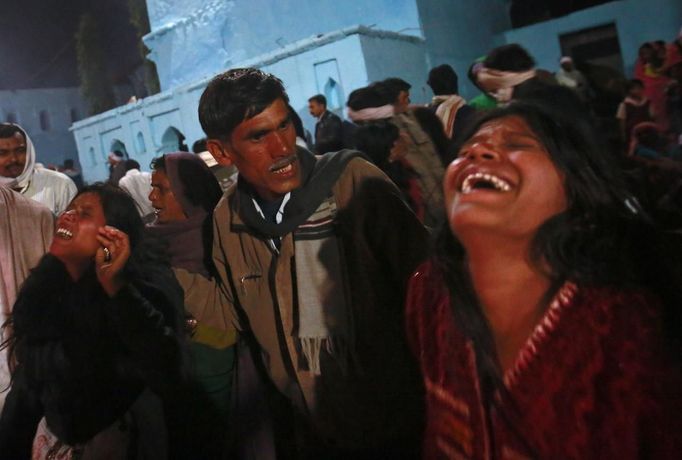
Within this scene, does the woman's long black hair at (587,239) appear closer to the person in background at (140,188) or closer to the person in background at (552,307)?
the person in background at (552,307)

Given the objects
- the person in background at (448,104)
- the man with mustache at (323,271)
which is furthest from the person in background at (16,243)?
the person in background at (448,104)

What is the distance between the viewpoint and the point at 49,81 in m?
36.8

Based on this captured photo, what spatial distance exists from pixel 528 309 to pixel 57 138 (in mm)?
40145

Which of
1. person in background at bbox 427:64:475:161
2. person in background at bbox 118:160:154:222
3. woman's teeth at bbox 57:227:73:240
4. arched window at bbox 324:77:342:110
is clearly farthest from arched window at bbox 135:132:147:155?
woman's teeth at bbox 57:227:73:240

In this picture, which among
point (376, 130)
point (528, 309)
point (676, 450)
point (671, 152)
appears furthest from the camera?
point (671, 152)

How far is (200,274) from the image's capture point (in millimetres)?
2850

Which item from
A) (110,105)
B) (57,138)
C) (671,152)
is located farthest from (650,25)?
(57,138)

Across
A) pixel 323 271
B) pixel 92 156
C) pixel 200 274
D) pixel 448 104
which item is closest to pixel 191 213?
pixel 200 274

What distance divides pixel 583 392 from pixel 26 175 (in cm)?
432

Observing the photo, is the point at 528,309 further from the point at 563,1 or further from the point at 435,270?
the point at 563,1

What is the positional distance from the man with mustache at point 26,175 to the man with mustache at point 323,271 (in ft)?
8.53

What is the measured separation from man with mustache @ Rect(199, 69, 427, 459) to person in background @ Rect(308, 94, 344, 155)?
9.90 ft

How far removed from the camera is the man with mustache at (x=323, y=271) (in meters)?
2.26

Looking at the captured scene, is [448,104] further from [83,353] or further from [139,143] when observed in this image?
[139,143]
